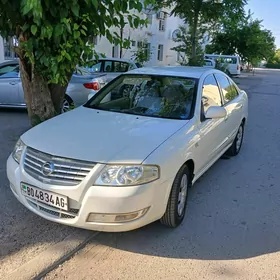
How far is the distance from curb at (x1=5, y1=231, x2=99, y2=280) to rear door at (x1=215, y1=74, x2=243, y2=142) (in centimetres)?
270

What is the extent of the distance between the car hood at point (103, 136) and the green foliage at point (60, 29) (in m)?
0.98

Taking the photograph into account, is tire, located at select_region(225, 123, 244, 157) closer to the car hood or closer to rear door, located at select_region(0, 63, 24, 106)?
the car hood

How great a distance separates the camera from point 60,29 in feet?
12.5

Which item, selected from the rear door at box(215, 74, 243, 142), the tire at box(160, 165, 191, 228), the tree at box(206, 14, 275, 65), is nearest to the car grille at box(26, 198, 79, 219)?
the tire at box(160, 165, 191, 228)

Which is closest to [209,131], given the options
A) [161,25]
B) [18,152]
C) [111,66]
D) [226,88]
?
[226,88]

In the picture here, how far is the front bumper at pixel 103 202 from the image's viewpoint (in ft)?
8.74

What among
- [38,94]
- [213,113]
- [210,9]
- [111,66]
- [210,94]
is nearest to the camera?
[213,113]

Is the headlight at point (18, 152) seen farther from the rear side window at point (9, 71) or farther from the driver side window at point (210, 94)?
the rear side window at point (9, 71)

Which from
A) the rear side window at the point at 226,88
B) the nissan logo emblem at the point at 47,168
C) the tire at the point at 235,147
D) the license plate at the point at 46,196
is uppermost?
the rear side window at the point at 226,88

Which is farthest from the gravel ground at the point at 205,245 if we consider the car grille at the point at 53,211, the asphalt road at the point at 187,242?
the car grille at the point at 53,211

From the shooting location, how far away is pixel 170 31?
2855 centimetres

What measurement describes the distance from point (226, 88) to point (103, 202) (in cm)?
334

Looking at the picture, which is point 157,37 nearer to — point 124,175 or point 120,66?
point 120,66

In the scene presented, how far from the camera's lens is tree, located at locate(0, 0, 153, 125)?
3.81 metres
